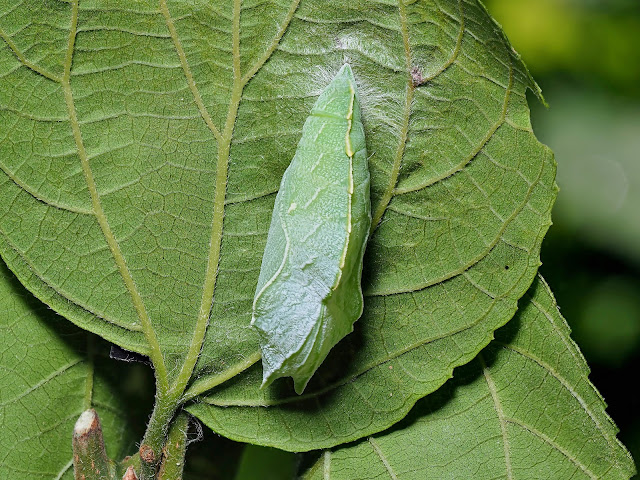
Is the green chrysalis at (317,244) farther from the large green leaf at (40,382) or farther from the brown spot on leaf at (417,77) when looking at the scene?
the large green leaf at (40,382)

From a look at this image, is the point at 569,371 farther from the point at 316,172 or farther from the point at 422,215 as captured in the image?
the point at 316,172

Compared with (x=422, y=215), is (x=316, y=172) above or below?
above

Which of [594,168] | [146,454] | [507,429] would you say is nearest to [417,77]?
[507,429]

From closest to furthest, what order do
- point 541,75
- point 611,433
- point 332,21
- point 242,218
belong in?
point 332,21
point 242,218
point 611,433
point 541,75

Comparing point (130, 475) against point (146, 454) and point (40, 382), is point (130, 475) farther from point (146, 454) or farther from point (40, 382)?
point (40, 382)

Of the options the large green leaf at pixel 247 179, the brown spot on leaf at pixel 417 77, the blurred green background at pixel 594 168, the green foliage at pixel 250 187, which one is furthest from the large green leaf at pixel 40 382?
the blurred green background at pixel 594 168

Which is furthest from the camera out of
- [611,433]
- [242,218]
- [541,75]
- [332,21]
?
[541,75]

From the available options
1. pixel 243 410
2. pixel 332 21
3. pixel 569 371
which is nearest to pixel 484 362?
pixel 569 371

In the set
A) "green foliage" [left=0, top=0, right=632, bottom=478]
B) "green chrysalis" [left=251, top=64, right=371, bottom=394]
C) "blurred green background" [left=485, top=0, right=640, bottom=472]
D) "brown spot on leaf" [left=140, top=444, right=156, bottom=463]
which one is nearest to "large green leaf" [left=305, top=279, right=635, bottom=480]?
"green foliage" [left=0, top=0, right=632, bottom=478]

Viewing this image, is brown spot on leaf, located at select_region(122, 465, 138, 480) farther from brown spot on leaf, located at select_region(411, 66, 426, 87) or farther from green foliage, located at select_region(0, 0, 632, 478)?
brown spot on leaf, located at select_region(411, 66, 426, 87)
